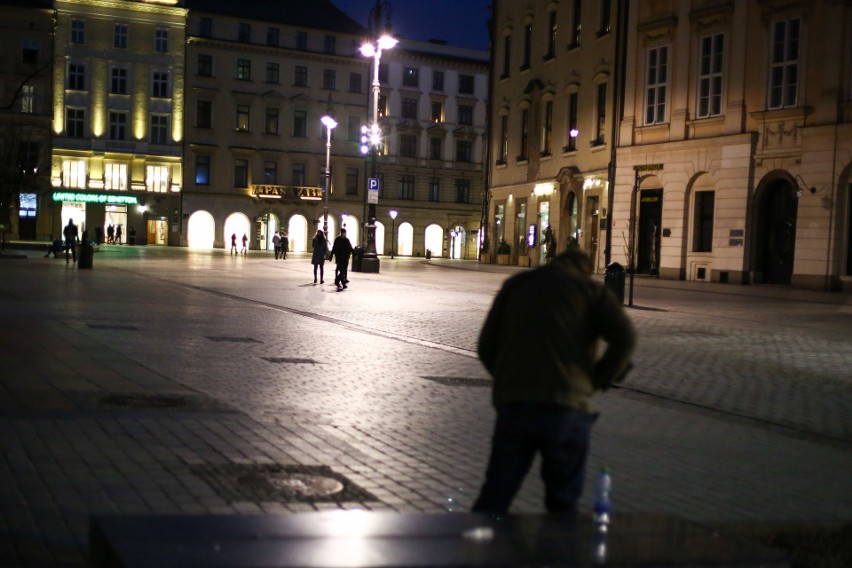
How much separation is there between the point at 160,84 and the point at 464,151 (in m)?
25.1

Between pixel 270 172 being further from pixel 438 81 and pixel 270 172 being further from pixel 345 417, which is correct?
pixel 345 417

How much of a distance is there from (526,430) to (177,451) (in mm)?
3628

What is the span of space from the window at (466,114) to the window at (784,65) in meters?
51.6

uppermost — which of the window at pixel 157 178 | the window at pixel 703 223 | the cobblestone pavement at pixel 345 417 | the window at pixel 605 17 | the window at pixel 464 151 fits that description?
the window at pixel 605 17

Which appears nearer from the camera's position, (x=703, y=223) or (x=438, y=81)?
(x=703, y=223)

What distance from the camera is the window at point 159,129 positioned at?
7831 cm

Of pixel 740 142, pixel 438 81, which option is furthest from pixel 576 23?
pixel 438 81

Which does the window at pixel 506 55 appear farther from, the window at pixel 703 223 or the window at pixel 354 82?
the window at pixel 354 82

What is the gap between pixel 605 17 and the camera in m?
46.8

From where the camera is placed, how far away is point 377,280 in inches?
1403

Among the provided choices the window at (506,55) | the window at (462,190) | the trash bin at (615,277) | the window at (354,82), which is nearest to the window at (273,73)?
the window at (354,82)

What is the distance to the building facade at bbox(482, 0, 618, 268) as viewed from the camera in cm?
4675

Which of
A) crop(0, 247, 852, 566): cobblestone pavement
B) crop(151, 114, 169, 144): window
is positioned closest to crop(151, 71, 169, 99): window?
crop(151, 114, 169, 144): window

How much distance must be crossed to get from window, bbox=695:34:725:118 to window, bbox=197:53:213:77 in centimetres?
4809
